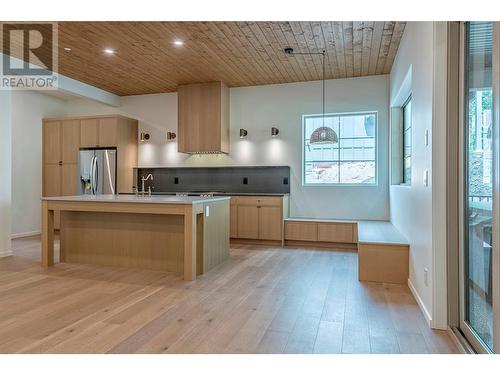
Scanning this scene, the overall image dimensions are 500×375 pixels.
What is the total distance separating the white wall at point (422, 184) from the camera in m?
2.41

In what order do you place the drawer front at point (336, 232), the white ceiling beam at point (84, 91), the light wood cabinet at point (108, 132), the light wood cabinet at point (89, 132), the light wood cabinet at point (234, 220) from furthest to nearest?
the light wood cabinet at point (89, 132)
the light wood cabinet at point (108, 132)
the light wood cabinet at point (234, 220)
the white ceiling beam at point (84, 91)
the drawer front at point (336, 232)

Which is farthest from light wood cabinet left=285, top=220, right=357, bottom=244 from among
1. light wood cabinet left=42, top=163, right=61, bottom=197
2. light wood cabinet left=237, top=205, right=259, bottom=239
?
light wood cabinet left=42, top=163, right=61, bottom=197

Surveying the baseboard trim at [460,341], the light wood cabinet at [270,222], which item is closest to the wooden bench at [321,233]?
the light wood cabinet at [270,222]

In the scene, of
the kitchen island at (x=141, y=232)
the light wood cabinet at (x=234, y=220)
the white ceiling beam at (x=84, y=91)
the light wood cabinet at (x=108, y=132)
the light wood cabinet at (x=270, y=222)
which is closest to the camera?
the kitchen island at (x=141, y=232)

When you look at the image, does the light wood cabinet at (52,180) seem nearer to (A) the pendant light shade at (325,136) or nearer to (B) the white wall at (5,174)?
(B) the white wall at (5,174)

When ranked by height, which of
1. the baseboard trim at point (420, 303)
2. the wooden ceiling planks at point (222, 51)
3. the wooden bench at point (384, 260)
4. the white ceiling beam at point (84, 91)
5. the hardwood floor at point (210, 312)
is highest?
the wooden ceiling planks at point (222, 51)

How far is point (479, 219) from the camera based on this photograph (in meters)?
2.03

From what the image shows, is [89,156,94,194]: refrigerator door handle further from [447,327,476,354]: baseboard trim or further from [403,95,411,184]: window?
[447,327,476,354]: baseboard trim

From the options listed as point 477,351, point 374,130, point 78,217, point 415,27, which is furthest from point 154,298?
point 374,130

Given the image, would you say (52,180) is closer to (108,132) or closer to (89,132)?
(89,132)

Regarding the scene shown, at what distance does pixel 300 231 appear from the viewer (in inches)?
224

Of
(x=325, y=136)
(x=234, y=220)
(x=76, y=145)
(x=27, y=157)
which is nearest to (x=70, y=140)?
(x=76, y=145)

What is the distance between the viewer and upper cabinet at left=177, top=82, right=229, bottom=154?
620 cm
